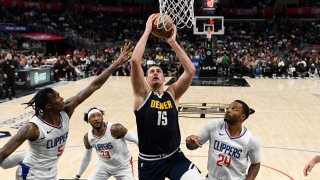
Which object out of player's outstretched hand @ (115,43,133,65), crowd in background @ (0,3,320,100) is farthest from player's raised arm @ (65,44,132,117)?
crowd in background @ (0,3,320,100)

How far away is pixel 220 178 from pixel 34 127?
1.73 metres

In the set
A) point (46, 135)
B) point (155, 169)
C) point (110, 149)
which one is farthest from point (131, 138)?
point (46, 135)

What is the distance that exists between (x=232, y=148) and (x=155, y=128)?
0.74 metres

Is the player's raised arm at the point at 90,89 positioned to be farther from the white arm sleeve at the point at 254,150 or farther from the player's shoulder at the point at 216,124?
A: the white arm sleeve at the point at 254,150

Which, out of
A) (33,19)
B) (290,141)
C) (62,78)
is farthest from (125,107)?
Answer: (33,19)

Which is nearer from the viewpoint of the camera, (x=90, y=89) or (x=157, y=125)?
(x=157, y=125)

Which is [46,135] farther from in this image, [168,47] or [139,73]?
[168,47]

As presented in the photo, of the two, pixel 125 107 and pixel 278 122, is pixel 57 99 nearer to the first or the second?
pixel 278 122

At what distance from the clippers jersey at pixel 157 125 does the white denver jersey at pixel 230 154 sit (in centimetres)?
35

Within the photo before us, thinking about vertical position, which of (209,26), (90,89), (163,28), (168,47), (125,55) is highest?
A: (209,26)

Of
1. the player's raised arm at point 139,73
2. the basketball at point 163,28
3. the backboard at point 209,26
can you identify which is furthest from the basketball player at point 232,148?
the backboard at point 209,26

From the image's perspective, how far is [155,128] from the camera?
12.5 ft

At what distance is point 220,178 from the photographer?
395 centimetres

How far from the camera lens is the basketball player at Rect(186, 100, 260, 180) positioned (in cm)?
391
